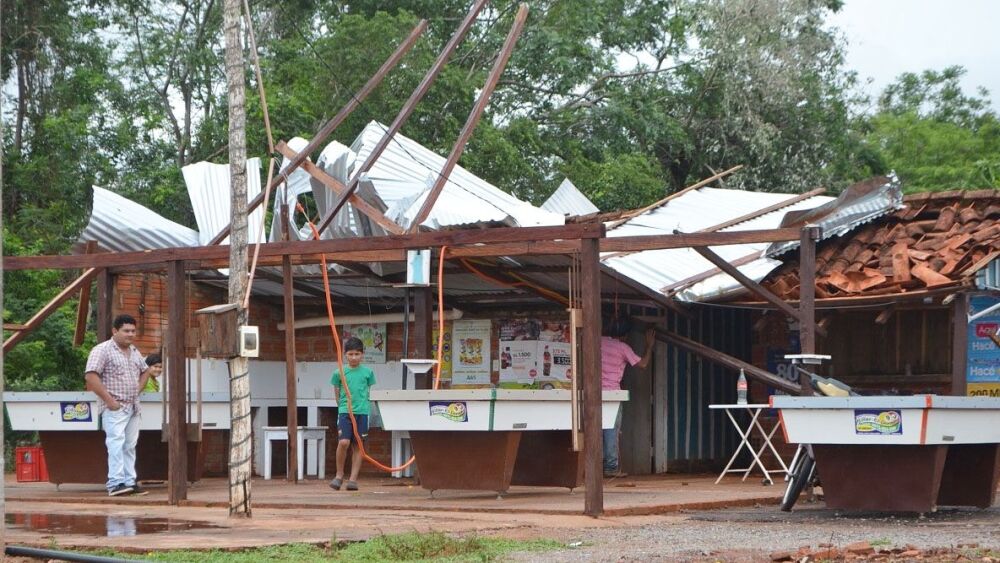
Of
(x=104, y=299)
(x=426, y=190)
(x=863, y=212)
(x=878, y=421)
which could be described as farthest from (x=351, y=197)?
(x=878, y=421)

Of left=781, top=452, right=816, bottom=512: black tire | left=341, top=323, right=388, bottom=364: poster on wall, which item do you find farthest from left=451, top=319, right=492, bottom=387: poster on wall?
left=781, top=452, right=816, bottom=512: black tire

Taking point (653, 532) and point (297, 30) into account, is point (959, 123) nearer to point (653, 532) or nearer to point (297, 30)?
point (297, 30)

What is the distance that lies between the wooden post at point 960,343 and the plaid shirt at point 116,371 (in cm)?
836

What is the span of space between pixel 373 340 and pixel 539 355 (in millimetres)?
2239

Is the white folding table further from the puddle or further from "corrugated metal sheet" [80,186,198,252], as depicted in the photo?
"corrugated metal sheet" [80,186,198,252]

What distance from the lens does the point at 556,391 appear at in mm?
13000

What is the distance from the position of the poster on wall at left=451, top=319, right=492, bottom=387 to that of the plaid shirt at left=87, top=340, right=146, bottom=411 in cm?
459

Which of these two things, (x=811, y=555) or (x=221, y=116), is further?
(x=221, y=116)

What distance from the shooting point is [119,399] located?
14.5 metres

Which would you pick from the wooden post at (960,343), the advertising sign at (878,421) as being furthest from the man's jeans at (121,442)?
the wooden post at (960,343)

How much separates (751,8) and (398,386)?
1454cm

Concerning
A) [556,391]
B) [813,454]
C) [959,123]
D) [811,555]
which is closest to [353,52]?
[556,391]

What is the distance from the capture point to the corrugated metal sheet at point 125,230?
17.4 m

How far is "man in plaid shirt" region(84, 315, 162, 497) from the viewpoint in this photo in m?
14.4
